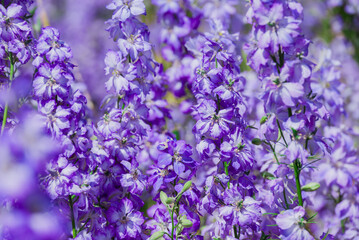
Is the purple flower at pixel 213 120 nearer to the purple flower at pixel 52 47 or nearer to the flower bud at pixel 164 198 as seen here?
the flower bud at pixel 164 198

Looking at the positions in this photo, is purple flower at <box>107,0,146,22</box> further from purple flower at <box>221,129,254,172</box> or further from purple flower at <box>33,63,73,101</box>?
purple flower at <box>221,129,254,172</box>

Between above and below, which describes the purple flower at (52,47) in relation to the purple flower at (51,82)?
above

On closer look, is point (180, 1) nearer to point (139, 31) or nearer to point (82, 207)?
point (139, 31)

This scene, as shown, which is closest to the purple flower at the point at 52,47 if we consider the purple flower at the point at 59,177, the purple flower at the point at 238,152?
the purple flower at the point at 59,177

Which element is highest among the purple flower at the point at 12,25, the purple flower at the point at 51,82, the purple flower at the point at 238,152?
the purple flower at the point at 12,25

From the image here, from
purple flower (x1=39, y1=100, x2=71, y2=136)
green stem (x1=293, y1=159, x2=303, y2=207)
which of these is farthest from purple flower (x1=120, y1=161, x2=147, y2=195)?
green stem (x1=293, y1=159, x2=303, y2=207)

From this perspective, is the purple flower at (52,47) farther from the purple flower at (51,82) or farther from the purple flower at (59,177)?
the purple flower at (59,177)
